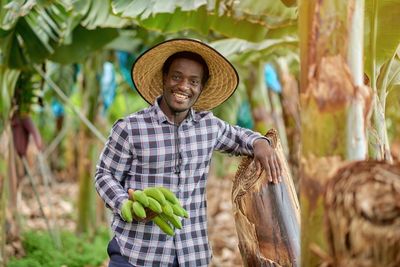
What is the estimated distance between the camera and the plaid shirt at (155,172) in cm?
322

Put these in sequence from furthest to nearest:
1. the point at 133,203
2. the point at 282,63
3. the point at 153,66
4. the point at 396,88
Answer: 1. the point at 282,63
2. the point at 396,88
3. the point at 153,66
4. the point at 133,203

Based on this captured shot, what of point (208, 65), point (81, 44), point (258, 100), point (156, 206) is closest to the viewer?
point (156, 206)

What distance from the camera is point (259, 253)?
3.37 metres

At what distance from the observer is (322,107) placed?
8.22ft

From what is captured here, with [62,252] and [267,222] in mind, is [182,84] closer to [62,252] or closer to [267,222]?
[267,222]

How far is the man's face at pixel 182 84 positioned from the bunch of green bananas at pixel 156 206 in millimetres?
540

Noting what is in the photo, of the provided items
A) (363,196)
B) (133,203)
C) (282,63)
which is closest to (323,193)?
(363,196)

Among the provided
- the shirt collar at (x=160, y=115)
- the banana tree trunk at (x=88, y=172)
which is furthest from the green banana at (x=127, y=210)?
the banana tree trunk at (x=88, y=172)

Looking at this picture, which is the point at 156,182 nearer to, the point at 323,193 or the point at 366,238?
the point at 323,193

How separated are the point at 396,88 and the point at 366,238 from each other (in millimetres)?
3038

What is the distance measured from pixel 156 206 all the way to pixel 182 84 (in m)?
0.70

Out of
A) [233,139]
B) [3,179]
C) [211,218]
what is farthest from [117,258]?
[211,218]

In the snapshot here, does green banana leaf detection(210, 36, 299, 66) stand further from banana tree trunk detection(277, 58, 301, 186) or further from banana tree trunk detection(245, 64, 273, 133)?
banana tree trunk detection(245, 64, 273, 133)

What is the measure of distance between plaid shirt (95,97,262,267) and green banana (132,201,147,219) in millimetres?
341
